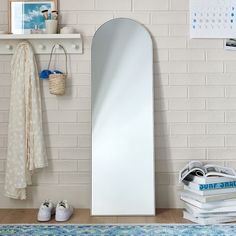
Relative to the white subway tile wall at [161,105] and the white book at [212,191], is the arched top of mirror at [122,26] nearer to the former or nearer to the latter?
the white subway tile wall at [161,105]

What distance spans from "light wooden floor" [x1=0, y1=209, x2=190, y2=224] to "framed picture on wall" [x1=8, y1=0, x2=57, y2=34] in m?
1.26

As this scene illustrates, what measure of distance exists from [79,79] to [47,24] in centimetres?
43

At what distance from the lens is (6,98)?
3.21m

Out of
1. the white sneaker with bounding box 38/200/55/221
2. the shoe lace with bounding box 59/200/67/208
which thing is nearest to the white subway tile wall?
the shoe lace with bounding box 59/200/67/208

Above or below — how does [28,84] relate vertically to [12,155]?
above

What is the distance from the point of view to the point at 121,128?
10.2 feet

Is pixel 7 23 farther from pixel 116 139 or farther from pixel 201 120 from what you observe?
pixel 201 120

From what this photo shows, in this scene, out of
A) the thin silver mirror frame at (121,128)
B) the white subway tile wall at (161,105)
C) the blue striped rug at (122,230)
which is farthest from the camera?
the white subway tile wall at (161,105)

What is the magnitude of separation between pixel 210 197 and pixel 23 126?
4.30 ft

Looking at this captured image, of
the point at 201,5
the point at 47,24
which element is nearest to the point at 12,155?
the point at 47,24

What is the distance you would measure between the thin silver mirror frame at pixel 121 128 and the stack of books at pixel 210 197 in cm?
28

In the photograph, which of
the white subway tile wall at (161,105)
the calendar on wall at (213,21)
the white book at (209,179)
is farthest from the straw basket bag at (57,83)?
the white book at (209,179)

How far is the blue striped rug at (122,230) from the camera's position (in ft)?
8.64

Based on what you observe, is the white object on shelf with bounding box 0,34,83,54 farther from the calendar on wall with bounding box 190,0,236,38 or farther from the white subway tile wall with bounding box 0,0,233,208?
the calendar on wall with bounding box 190,0,236,38
